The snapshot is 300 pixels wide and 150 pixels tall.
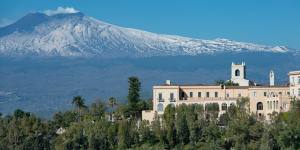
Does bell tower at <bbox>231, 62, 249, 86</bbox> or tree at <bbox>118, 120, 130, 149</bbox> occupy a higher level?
bell tower at <bbox>231, 62, 249, 86</bbox>

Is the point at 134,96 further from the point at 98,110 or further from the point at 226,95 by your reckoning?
the point at 226,95

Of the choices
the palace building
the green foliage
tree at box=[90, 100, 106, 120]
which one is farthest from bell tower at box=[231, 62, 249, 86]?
tree at box=[90, 100, 106, 120]

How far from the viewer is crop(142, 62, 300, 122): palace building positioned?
83.2 metres

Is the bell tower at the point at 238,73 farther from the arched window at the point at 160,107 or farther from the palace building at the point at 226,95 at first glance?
the arched window at the point at 160,107

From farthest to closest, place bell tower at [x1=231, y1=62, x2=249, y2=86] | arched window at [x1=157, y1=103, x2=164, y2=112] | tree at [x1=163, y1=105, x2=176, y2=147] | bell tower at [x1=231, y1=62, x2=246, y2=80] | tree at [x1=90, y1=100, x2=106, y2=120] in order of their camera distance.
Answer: bell tower at [x1=231, y1=62, x2=246, y2=80] → bell tower at [x1=231, y1=62, x2=249, y2=86] → tree at [x1=90, y1=100, x2=106, y2=120] → arched window at [x1=157, y1=103, x2=164, y2=112] → tree at [x1=163, y1=105, x2=176, y2=147]

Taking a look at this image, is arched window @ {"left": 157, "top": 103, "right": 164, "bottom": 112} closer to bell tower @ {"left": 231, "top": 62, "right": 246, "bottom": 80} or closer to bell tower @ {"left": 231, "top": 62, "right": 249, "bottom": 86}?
bell tower @ {"left": 231, "top": 62, "right": 249, "bottom": 86}

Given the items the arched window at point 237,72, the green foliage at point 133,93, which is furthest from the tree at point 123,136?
the arched window at point 237,72

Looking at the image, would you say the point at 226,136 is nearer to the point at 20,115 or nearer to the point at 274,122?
the point at 274,122

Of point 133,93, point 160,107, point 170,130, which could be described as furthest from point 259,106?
point 133,93

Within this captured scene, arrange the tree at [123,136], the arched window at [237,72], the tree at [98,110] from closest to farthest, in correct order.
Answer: the tree at [123,136] → the tree at [98,110] → the arched window at [237,72]

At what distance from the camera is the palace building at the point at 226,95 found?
83250 mm

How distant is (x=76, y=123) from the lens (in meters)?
88.1

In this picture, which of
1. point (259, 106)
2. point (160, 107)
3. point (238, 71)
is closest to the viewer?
point (259, 106)

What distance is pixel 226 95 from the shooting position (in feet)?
288
